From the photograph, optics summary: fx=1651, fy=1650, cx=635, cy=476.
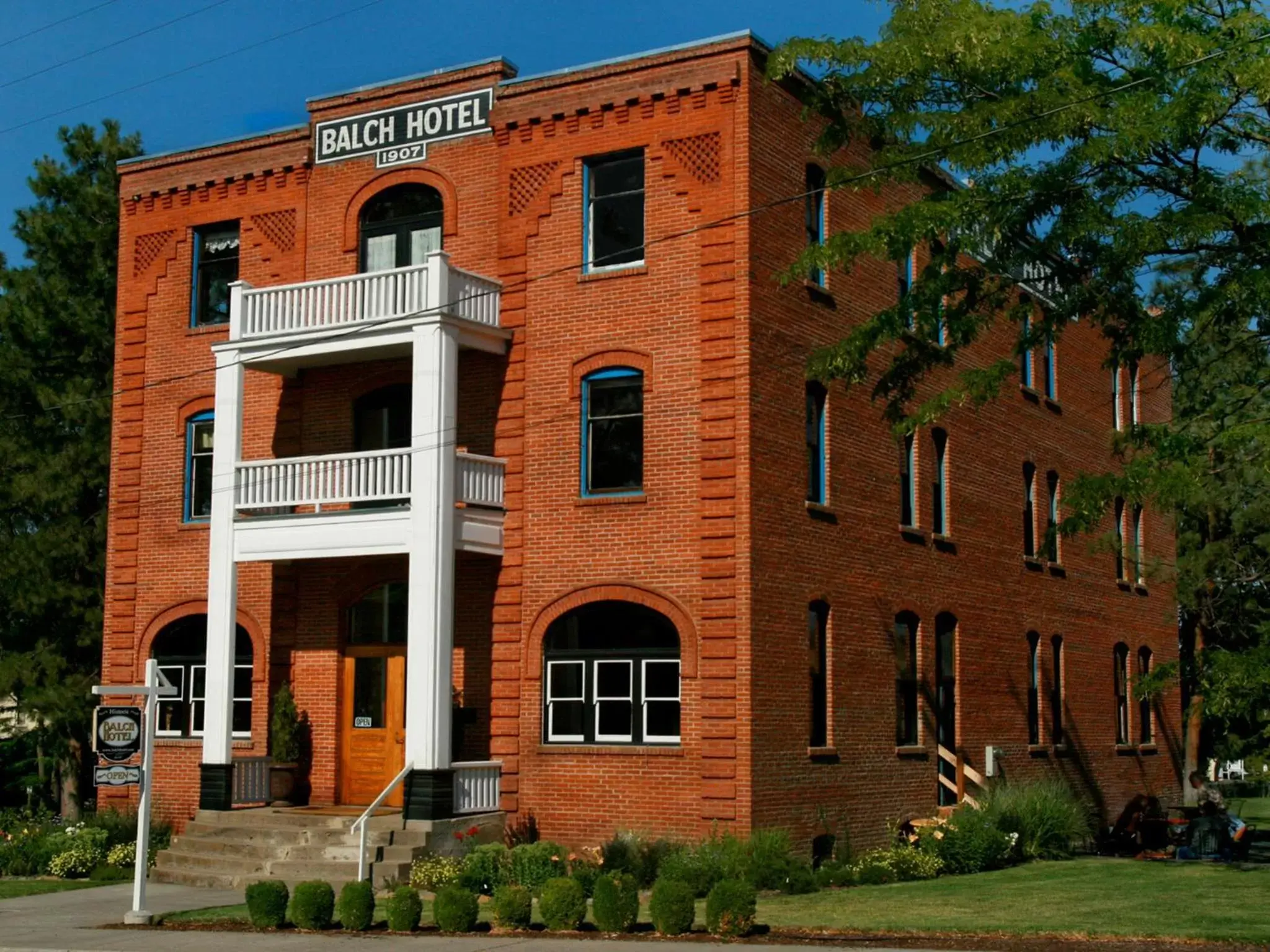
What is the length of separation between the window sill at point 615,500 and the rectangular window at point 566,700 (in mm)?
2266

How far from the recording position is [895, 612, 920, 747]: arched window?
86.8ft

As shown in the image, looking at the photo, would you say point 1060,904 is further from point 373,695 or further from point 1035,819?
point 373,695

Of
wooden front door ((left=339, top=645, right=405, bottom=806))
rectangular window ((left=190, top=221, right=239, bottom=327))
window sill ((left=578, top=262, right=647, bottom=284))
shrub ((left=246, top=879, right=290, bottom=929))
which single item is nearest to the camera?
shrub ((left=246, top=879, right=290, bottom=929))

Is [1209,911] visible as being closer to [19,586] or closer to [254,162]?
[254,162]

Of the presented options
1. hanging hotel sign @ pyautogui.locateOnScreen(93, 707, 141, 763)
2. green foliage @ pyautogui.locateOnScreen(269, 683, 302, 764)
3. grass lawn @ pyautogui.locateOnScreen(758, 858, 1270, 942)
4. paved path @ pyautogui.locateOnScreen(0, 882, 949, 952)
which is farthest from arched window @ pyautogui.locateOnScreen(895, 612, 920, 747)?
Result: hanging hotel sign @ pyautogui.locateOnScreen(93, 707, 141, 763)

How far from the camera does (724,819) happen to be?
21.8m

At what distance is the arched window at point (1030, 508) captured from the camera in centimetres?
3244

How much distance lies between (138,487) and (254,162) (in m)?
5.81

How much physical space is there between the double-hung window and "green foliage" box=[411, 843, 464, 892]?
8.54m

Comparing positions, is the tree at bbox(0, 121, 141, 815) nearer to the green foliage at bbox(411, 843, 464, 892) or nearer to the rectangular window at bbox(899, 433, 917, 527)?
the green foliage at bbox(411, 843, 464, 892)

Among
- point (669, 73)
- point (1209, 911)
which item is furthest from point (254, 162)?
point (1209, 911)

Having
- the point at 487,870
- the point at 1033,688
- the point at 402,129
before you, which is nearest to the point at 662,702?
the point at 487,870

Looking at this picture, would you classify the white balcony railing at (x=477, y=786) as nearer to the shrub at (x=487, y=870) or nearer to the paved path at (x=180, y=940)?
the shrub at (x=487, y=870)

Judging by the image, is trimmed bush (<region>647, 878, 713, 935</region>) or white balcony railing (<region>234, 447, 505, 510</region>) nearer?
trimmed bush (<region>647, 878, 713, 935</region>)
